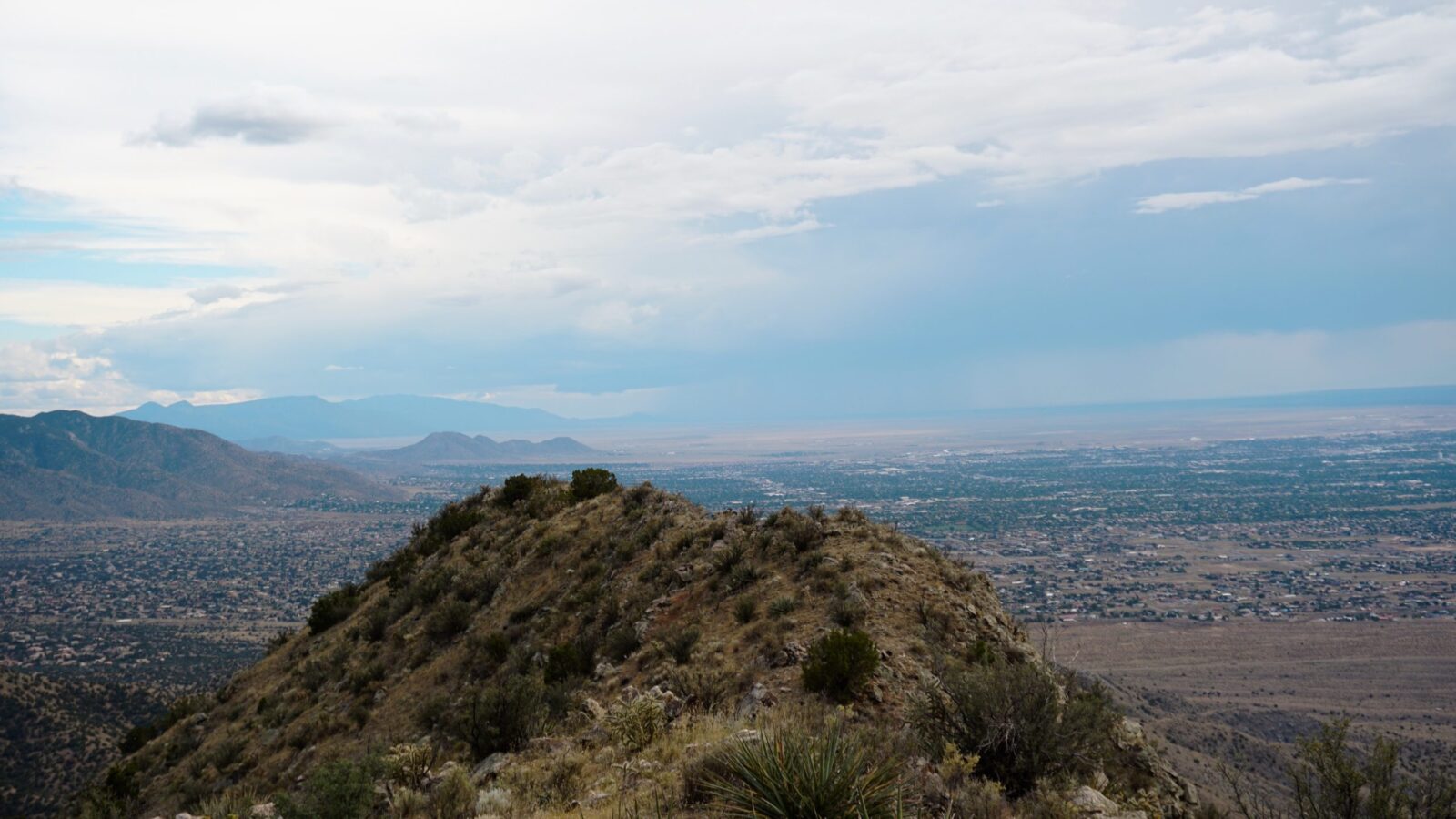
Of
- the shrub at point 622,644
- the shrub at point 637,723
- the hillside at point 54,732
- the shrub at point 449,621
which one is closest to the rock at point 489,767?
the shrub at point 637,723

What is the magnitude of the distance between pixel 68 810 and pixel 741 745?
64.8ft

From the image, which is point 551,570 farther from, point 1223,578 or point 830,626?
point 1223,578

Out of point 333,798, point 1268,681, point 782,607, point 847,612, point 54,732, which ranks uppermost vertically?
point 847,612

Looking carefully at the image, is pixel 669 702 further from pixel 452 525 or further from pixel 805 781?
pixel 452 525

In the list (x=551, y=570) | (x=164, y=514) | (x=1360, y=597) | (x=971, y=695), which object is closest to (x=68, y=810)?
(x=551, y=570)

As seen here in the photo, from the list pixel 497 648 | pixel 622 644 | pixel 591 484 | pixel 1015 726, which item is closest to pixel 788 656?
pixel 622 644

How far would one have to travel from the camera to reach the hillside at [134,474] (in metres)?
153

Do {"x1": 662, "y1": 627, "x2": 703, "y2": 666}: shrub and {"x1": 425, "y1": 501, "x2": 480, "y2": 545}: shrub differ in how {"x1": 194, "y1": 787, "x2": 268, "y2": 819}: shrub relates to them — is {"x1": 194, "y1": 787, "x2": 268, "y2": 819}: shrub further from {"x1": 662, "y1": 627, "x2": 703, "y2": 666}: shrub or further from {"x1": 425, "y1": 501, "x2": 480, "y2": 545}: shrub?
{"x1": 425, "y1": 501, "x2": 480, "y2": 545}: shrub

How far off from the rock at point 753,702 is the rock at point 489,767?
2889mm

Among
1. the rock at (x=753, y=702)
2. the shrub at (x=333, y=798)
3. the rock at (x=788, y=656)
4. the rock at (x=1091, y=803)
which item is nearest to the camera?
the rock at (x=1091, y=803)

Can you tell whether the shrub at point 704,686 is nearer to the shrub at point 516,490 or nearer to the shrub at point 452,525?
the shrub at point 516,490

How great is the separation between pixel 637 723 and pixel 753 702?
1404mm

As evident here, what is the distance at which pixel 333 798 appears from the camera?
8031 millimetres

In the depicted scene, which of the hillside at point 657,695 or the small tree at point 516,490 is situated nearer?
the hillside at point 657,695
